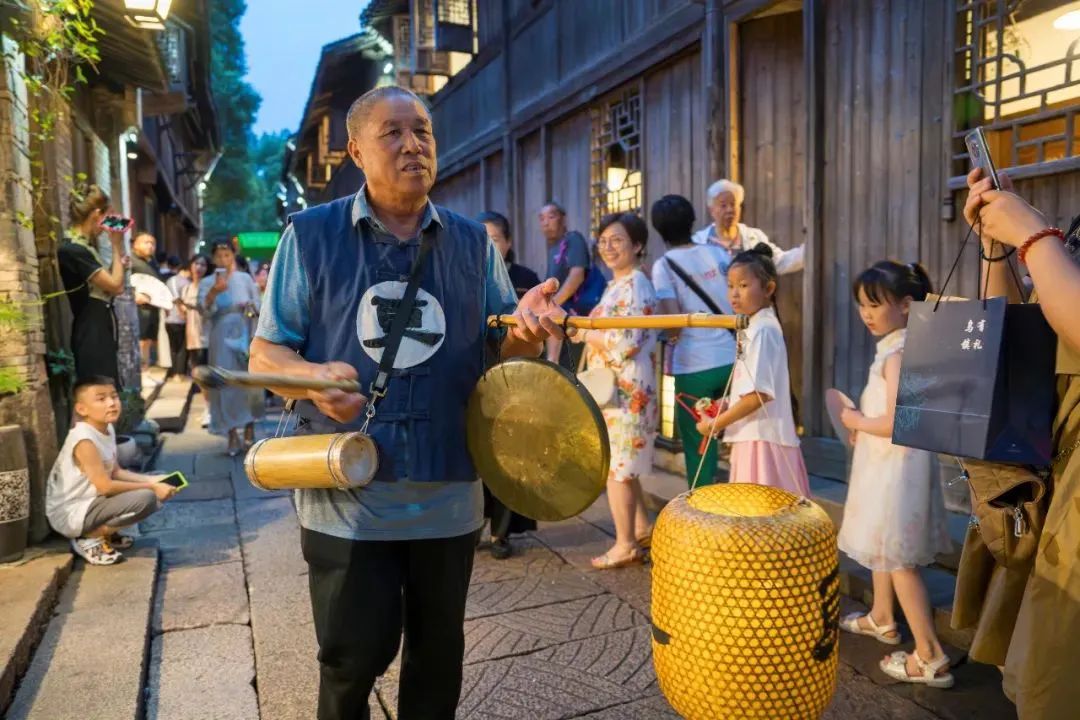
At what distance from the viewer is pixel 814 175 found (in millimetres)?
5984

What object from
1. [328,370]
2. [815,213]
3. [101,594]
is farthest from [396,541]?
[815,213]

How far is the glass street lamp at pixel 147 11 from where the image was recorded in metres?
6.87

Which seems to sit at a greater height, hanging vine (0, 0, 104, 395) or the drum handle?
hanging vine (0, 0, 104, 395)

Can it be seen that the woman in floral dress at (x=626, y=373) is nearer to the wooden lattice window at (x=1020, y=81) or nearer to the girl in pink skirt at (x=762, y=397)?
the girl in pink skirt at (x=762, y=397)

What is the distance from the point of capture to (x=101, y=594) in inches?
177

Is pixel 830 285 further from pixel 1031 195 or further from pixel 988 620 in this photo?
pixel 988 620

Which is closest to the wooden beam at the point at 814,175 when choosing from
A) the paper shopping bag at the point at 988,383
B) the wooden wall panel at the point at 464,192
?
the paper shopping bag at the point at 988,383

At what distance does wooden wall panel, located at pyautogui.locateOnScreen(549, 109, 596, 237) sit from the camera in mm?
9469

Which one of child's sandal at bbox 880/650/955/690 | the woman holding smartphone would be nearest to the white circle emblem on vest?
child's sandal at bbox 880/650/955/690

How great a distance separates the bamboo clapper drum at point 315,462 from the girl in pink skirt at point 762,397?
1.91 metres

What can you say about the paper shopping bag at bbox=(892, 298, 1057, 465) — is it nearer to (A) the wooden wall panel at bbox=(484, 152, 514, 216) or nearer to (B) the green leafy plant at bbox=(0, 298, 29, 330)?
(B) the green leafy plant at bbox=(0, 298, 29, 330)

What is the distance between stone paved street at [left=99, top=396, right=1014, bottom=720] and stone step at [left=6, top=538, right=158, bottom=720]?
0.35ft

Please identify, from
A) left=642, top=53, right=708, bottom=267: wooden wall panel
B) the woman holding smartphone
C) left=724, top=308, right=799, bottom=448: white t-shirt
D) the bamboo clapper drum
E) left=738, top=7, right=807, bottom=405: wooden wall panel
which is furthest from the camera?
the woman holding smartphone

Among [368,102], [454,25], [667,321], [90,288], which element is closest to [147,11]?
[90,288]
